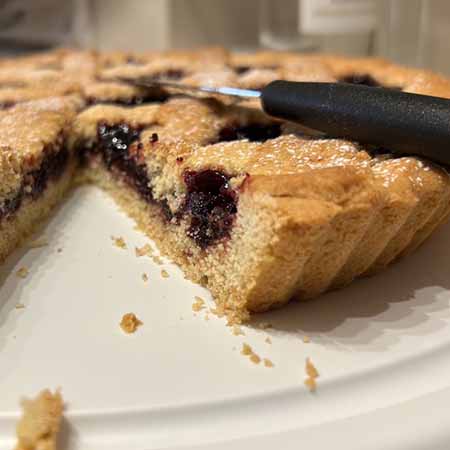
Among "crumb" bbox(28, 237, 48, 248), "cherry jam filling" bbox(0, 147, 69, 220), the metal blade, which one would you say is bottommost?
"crumb" bbox(28, 237, 48, 248)

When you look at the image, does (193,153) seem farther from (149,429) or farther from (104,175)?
(149,429)

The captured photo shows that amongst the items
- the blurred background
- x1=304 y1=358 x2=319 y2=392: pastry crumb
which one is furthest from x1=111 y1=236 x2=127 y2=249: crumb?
the blurred background

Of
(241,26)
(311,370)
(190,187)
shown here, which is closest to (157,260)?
(190,187)

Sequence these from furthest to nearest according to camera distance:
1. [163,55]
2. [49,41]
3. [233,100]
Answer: [49,41]
[163,55]
[233,100]

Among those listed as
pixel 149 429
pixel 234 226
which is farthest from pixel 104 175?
pixel 149 429

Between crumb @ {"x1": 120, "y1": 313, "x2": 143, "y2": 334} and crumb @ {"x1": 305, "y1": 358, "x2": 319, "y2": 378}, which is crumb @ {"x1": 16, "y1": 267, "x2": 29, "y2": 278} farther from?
crumb @ {"x1": 305, "y1": 358, "x2": 319, "y2": 378}

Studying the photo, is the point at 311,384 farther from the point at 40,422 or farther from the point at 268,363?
the point at 40,422
